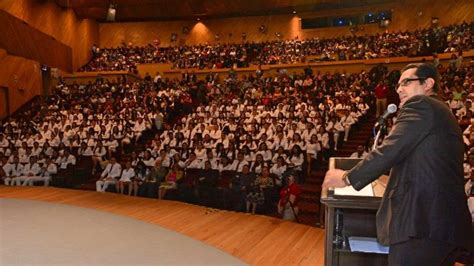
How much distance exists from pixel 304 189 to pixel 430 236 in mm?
5170

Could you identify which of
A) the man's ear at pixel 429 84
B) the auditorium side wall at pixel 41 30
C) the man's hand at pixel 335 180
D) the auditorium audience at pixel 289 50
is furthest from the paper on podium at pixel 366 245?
the auditorium audience at pixel 289 50

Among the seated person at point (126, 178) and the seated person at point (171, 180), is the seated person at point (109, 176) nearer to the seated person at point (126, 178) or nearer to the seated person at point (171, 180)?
the seated person at point (126, 178)

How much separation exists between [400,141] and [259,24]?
20.7 m

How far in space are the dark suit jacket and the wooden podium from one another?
222mm

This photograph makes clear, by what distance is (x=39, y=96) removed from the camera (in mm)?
15797

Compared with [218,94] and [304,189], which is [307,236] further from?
[218,94]

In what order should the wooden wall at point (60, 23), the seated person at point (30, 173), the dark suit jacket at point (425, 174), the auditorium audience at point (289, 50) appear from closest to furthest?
the dark suit jacket at point (425, 174) → the seated person at point (30, 173) → the auditorium audience at point (289, 50) → the wooden wall at point (60, 23)

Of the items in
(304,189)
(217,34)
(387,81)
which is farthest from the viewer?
(217,34)

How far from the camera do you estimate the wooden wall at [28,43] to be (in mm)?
9961

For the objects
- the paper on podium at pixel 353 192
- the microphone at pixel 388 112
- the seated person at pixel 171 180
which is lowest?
the seated person at pixel 171 180

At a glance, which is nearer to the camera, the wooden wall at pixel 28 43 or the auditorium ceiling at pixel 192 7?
the wooden wall at pixel 28 43

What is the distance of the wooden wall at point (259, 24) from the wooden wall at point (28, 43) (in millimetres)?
10412

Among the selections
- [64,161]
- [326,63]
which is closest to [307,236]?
[64,161]

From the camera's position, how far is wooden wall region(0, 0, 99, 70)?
16281mm
